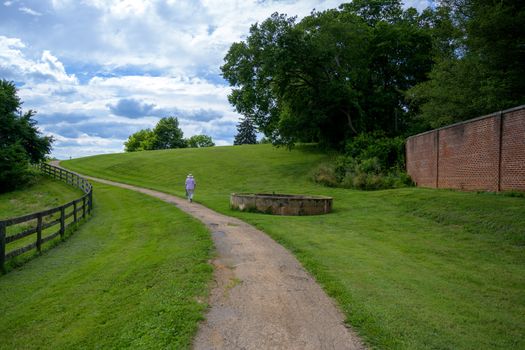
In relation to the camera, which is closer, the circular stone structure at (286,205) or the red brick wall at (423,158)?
the circular stone structure at (286,205)

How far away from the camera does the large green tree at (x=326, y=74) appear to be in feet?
115

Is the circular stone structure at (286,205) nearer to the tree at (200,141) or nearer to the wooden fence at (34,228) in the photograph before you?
the wooden fence at (34,228)

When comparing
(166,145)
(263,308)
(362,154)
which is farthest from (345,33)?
(166,145)

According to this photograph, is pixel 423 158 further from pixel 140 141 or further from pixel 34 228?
pixel 140 141

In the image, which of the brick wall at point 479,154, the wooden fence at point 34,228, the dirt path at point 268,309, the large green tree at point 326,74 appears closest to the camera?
the dirt path at point 268,309

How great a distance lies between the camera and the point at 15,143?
3872 cm

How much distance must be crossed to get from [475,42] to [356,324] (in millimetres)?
22511

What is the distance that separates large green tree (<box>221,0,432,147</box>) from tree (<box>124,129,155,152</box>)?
245ft

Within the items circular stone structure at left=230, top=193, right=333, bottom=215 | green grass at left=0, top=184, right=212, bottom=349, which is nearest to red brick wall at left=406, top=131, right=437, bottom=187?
circular stone structure at left=230, top=193, right=333, bottom=215

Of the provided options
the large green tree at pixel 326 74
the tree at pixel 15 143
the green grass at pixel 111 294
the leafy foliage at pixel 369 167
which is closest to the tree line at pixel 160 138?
the tree at pixel 15 143

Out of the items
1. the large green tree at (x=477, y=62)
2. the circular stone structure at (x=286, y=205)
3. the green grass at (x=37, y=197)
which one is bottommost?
the green grass at (x=37, y=197)

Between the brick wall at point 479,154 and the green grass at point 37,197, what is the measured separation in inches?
965

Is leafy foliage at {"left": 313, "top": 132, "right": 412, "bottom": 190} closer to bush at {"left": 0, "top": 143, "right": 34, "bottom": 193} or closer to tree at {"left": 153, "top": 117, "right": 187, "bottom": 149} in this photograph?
bush at {"left": 0, "top": 143, "right": 34, "bottom": 193}

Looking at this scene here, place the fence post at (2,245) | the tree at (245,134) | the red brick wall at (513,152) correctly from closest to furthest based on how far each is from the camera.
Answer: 1. the fence post at (2,245)
2. the red brick wall at (513,152)
3. the tree at (245,134)
